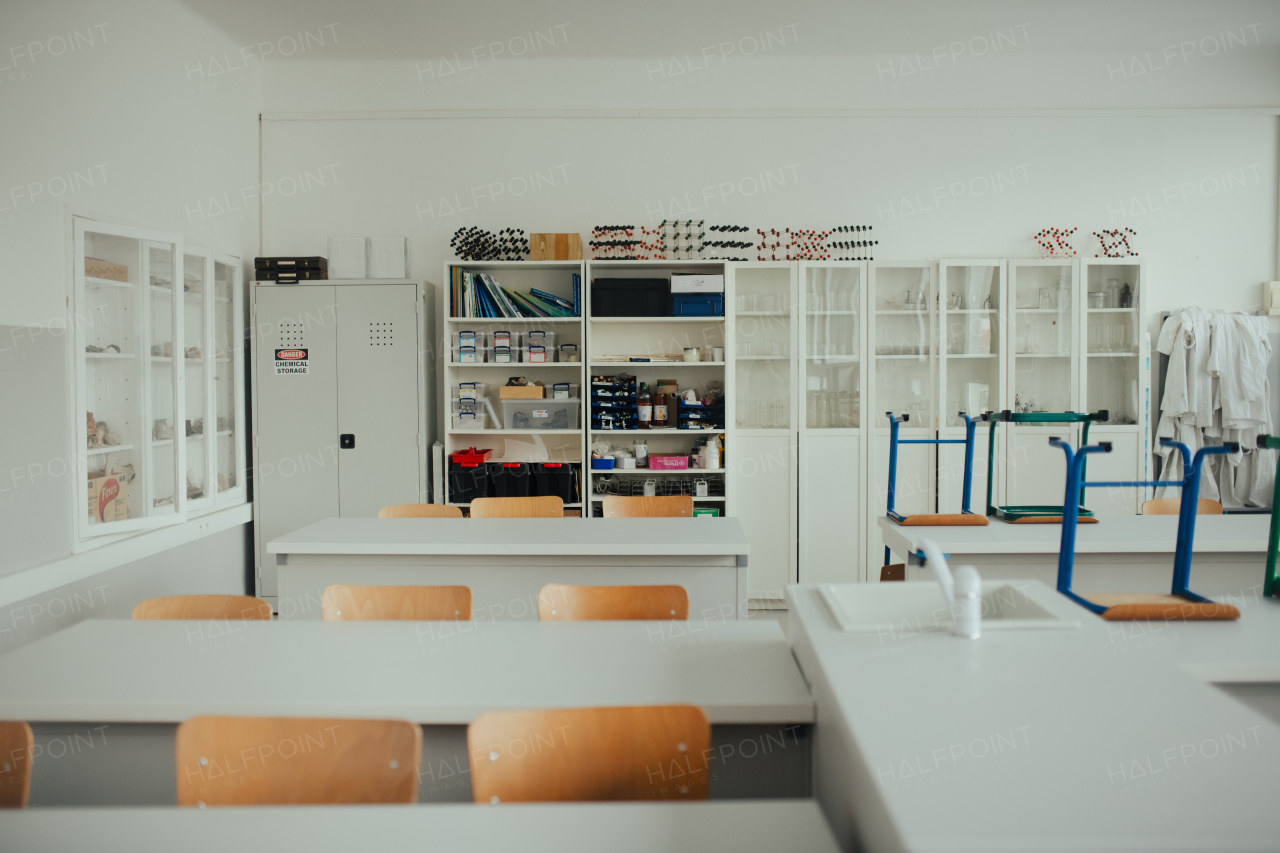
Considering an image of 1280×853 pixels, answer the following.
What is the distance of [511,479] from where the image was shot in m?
4.56

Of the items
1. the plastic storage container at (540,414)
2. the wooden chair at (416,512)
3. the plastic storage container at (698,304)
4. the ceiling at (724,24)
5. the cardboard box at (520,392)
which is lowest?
the wooden chair at (416,512)

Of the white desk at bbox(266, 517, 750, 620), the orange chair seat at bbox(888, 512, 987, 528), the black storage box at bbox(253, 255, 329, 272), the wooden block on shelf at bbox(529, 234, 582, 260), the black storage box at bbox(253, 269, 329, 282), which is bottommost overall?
the white desk at bbox(266, 517, 750, 620)

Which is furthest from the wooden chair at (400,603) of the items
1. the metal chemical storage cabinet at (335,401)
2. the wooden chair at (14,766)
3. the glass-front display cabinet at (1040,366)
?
the glass-front display cabinet at (1040,366)

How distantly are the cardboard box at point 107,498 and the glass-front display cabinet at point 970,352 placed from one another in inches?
177

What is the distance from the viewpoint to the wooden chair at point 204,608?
7.09 ft

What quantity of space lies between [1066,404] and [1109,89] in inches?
83.4

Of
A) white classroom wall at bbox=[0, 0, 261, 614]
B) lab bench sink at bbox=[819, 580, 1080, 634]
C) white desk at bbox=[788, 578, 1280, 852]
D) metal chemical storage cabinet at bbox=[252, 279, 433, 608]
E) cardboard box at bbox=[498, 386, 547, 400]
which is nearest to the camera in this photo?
white desk at bbox=[788, 578, 1280, 852]

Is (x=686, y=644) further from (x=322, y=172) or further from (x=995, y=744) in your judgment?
(x=322, y=172)

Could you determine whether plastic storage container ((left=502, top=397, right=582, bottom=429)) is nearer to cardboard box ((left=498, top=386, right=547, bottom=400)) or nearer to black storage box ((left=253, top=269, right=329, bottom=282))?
cardboard box ((left=498, top=386, right=547, bottom=400))

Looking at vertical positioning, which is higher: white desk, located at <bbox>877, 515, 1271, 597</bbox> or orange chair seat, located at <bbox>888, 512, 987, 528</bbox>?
orange chair seat, located at <bbox>888, 512, 987, 528</bbox>

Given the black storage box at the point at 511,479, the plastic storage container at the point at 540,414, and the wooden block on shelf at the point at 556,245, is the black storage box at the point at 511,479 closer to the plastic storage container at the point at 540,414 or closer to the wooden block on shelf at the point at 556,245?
the plastic storage container at the point at 540,414

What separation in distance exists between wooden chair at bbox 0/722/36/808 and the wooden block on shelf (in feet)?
12.2

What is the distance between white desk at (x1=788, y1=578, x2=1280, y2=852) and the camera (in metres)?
0.89

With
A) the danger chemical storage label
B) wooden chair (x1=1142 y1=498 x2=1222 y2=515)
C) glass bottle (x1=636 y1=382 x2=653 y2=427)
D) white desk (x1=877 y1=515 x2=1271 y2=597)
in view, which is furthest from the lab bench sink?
the danger chemical storage label
